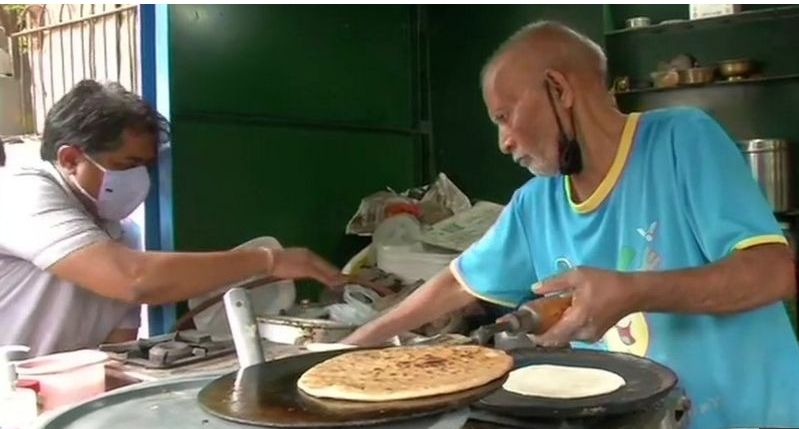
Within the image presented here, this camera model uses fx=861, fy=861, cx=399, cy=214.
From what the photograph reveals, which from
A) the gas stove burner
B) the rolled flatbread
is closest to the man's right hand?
the gas stove burner

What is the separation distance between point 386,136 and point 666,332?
2.16 meters

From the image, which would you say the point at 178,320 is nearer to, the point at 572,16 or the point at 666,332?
the point at 666,332

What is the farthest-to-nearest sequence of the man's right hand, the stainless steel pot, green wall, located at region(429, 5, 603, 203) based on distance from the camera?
green wall, located at region(429, 5, 603, 203) < the stainless steel pot < the man's right hand

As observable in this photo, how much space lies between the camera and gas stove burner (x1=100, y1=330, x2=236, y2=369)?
7.13 feet

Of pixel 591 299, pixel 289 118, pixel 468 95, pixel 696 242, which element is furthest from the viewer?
pixel 468 95

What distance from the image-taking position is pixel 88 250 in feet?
7.03

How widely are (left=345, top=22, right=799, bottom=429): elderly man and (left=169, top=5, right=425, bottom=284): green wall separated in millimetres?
1335

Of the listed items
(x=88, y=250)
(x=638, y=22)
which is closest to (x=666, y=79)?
(x=638, y=22)

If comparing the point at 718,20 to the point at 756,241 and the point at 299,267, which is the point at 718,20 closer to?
the point at 299,267

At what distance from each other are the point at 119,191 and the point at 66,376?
28.0 inches

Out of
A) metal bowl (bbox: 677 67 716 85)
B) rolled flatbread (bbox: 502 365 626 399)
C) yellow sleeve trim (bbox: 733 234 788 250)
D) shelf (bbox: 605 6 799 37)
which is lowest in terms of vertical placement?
rolled flatbread (bbox: 502 365 626 399)

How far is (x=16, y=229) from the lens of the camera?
7.14 ft

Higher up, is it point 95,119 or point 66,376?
point 95,119

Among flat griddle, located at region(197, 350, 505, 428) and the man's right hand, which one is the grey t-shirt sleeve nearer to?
the man's right hand
